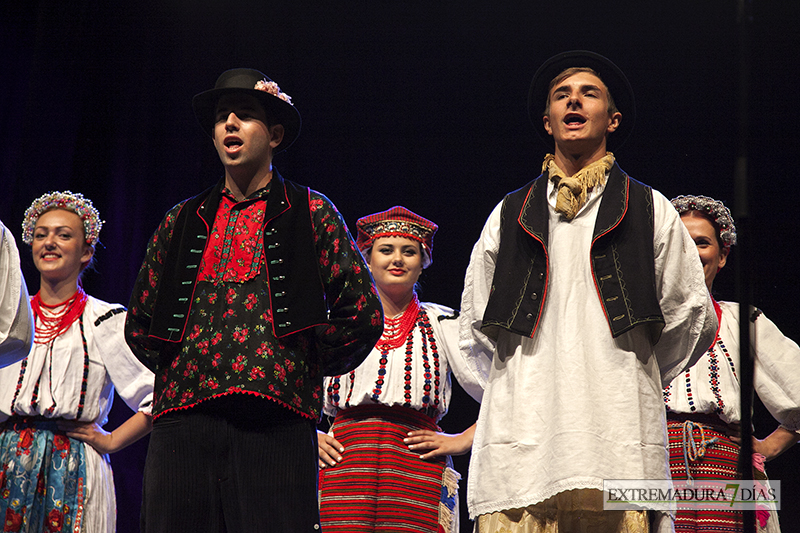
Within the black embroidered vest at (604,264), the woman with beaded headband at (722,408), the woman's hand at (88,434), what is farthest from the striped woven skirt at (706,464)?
the woman's hand at (88,434)

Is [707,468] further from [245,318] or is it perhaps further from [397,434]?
[245,318]

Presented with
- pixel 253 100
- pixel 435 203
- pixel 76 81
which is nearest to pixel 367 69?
pixel 435 203

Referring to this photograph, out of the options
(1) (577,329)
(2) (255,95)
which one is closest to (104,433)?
(2) (255,95)

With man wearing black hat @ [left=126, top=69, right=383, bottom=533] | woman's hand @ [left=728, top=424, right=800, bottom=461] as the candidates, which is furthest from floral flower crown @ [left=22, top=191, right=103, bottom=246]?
woman's hand @ [left=728, top=424, right=800, bottom=461]

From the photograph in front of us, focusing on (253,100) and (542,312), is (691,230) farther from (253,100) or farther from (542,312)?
(253,100)

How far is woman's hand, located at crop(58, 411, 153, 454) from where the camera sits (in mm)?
3848

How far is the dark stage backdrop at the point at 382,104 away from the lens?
15.9 feet

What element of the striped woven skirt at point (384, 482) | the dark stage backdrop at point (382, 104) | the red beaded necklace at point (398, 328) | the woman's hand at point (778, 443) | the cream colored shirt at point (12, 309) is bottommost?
the striped woven skirt at point (384, 482)

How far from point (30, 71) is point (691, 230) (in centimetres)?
403

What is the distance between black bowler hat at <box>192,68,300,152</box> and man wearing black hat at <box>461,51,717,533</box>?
0.75m

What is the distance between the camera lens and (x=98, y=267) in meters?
5.28

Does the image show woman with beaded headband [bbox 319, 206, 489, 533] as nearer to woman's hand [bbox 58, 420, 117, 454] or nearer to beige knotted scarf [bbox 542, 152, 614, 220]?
woman's hand [bbox 58, 420, 117, 454]

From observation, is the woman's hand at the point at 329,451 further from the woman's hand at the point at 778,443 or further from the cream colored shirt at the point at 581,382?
the woman's hand at the point at 778,443

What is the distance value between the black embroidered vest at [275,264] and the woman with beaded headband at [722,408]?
67.7 inches
